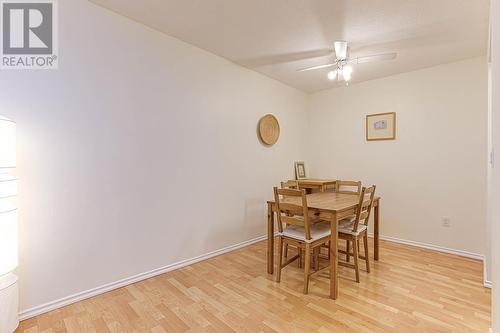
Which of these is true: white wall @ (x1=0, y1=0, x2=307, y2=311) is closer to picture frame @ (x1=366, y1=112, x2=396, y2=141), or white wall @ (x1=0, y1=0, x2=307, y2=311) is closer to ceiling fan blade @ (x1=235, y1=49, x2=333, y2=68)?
ceiling fan blade @ (x1=235, y1=49, x2=333, y2=68)

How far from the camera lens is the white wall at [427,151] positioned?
9.73ft

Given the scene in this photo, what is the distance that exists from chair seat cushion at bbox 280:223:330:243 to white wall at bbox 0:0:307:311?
104cm

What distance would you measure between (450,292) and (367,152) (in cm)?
215

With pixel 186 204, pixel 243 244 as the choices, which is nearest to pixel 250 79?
pixel 186 204

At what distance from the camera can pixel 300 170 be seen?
4348 millimetres

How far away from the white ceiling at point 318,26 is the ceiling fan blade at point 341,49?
66mm

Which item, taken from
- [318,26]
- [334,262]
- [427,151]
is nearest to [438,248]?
[427,151]

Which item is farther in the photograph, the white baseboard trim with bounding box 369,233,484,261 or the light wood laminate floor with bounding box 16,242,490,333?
the white baseboard trim with bounding box 369,233,484,261

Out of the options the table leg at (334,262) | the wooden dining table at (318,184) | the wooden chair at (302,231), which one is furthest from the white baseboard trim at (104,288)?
the wooden dining table at (318,184)

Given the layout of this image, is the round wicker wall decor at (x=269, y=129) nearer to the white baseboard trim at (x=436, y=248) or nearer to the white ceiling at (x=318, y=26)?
the white ceiling at (x=318, y=26)

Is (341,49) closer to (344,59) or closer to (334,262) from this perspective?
(344,59)

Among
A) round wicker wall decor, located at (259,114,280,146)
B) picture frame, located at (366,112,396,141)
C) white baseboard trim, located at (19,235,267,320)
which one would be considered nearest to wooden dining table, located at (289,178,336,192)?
round wicker wall decor, located at (259,114,280,146)

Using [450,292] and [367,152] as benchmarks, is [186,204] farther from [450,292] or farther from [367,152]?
[367,152]

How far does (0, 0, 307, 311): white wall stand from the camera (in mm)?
1837
